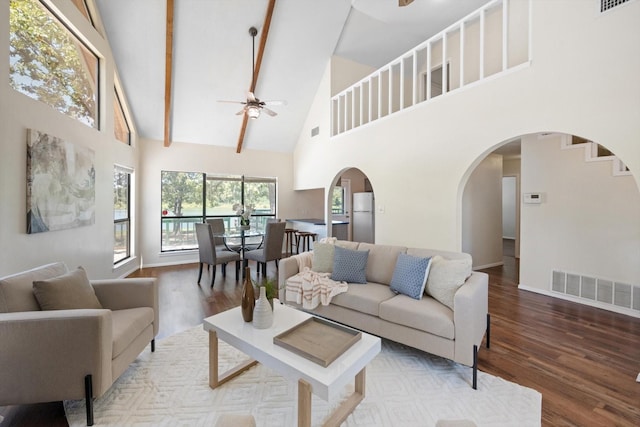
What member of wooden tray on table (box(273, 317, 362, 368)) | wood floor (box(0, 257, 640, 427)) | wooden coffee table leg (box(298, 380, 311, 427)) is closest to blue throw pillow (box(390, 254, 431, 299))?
wood floor (box(0, 257, 640, 427))

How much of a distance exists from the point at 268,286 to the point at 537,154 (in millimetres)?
4452

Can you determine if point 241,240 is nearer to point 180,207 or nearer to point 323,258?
point 180,207

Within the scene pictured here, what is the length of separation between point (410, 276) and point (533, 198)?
300cm

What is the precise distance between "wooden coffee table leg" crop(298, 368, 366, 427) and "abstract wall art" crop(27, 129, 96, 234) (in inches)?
111

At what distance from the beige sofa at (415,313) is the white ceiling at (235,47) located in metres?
4.25

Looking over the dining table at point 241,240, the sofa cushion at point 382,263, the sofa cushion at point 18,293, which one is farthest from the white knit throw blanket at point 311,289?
the dining table at point 241,240

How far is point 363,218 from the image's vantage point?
779cm

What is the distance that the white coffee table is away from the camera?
1497 mm

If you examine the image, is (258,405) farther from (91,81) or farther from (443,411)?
(91,81)

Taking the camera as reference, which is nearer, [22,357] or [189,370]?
[22,357]

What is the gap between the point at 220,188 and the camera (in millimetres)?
6922

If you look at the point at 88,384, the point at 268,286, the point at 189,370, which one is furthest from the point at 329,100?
the point at 88,384

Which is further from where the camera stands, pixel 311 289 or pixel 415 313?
pixel 311 289

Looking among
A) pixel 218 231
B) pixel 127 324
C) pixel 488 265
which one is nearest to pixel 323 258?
pixel 127 324
